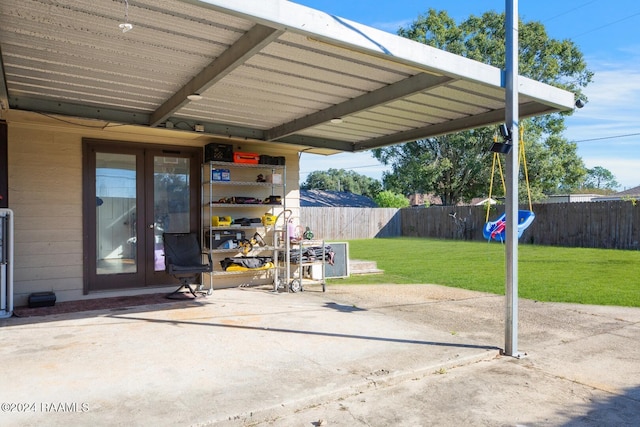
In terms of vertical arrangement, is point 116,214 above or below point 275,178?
below

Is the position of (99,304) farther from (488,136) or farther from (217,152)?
(488,136)

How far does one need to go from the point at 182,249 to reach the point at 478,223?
1635 cm

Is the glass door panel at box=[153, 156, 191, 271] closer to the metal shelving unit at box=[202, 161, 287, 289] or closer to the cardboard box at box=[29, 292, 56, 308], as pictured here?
the metal shelving unit at box=[202, 161, 287, 289]

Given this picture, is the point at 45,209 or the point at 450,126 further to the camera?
the point at 450,126

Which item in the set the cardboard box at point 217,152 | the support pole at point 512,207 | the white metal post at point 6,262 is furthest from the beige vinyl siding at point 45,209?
the support pole at point 512,207

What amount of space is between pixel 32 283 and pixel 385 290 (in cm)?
521

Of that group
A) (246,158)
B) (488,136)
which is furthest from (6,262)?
(488,136)

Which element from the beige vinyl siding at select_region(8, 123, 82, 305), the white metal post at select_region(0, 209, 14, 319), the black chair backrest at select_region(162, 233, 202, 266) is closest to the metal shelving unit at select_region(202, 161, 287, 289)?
the black chair backrest at select_region(162, 233, 202, 266)

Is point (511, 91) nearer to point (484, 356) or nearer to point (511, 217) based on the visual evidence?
point (511, 217)

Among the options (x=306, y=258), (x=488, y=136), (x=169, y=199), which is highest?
(x=488, y=136)

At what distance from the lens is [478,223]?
20453 mm

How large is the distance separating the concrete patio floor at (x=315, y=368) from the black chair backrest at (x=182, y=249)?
0.96 m

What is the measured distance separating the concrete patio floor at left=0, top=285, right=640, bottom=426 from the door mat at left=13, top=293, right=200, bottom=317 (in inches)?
11.6

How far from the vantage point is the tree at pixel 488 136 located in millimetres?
24469
